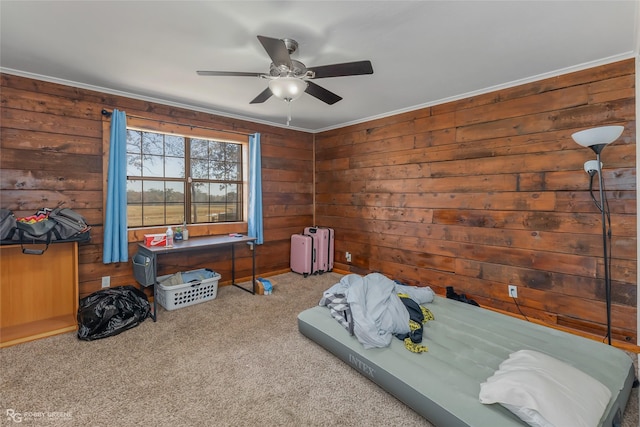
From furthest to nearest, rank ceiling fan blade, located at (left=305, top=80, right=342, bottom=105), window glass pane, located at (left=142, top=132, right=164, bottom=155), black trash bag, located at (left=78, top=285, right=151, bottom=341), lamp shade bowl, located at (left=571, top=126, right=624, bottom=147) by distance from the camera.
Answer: window glass pane, located at (left=142, top=132, right=164, bottom=155) → black trash bag, located at (left=78, top=285, right=151, bottom=341) → ceiling fan blade, located at (left=305, top=80, right=342, bottom=105) → lamp shade bowl, located at (left=571, top=126, right=624, bottom=147)

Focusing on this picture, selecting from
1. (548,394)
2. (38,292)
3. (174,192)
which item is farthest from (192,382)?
(174,192)

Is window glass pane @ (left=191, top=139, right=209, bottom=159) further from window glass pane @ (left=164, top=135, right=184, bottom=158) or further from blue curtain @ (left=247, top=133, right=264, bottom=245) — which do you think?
blue curtain @ (left=247, top=133, right=264, bottom=245)

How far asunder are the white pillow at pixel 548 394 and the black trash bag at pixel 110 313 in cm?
293

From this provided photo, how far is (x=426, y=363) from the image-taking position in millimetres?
1858

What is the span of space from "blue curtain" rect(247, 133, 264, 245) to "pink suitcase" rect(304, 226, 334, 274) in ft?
2.86

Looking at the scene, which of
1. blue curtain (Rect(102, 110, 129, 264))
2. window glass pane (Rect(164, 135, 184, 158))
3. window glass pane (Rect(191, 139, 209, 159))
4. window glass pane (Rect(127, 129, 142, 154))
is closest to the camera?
blue curtain (Rect(102, 110, 129, 264))

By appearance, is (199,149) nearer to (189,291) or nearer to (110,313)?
(189,291)

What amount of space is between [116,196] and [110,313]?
1195 millimetres

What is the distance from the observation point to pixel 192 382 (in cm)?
199

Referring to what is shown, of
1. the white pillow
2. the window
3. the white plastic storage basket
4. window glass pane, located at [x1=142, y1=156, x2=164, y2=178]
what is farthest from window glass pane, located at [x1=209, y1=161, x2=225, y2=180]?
the white pillow

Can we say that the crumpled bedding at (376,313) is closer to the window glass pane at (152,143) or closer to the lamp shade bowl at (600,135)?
the lamp shade bowl at (600,135)

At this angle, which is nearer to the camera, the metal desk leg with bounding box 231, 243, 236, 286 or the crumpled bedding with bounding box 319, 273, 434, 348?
the crumpled bedding with bounding box 319, 273, 434, 348

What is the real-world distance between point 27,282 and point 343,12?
350 cm

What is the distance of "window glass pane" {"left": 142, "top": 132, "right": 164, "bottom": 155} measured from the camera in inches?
137
